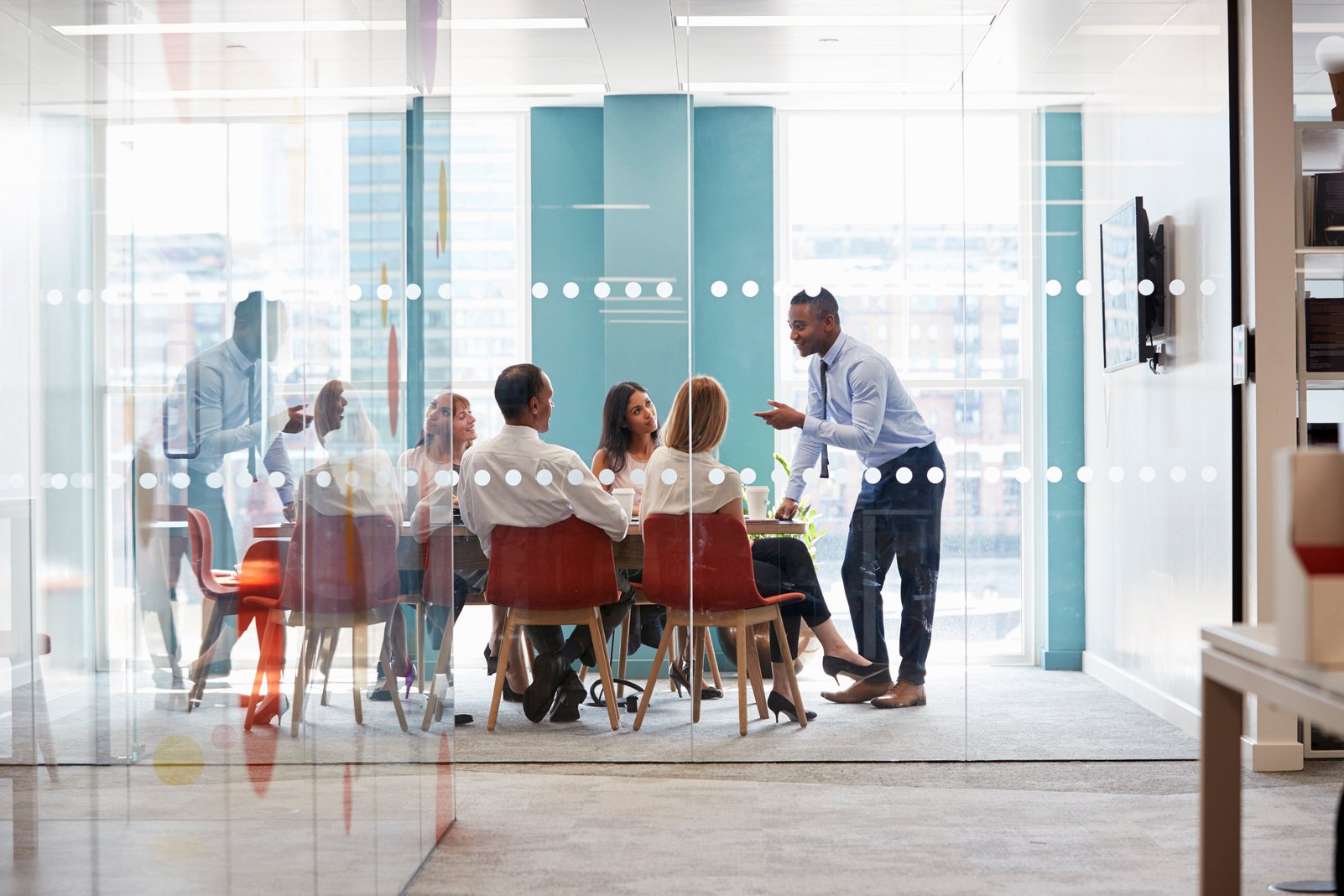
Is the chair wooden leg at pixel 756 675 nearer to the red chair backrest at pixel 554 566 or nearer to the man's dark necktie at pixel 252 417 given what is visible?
the red chair backrest at pixel 554 566

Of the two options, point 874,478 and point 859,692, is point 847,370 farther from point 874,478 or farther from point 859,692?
point 859,692

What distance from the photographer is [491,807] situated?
336 centimetres

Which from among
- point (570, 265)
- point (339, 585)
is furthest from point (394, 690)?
point (570, 265)

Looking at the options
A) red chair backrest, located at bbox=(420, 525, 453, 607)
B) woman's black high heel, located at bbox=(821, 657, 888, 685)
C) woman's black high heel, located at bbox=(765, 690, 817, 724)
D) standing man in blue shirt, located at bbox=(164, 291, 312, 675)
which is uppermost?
standing man in blue shirt, located at bbox=(164, 291, 312, 675)

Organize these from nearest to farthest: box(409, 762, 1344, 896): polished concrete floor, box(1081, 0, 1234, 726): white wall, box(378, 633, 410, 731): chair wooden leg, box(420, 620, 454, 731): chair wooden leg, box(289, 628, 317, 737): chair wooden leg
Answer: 1. box(289, 628, 317, 737): chair wooden leg
2. box(378, 633, 410, 731): chair wooden leg
3. box(409, 762, 1344, 896): polished concrete floor
4. box(420, 620, 454, 731): chair wooden leg
5. box(1081, 0, 1234, 726): white wall

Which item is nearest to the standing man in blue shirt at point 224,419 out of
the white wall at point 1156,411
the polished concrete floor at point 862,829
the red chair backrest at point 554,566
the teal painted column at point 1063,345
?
the polished concrete floor at point 862,829

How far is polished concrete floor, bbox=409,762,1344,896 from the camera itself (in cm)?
270

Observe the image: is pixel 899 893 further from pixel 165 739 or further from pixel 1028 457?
pixel 1028 457

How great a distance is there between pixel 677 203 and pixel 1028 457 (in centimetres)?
158

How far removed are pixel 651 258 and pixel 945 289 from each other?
3.51 ft

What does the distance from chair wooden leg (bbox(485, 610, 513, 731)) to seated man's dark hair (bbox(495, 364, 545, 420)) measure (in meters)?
0.74

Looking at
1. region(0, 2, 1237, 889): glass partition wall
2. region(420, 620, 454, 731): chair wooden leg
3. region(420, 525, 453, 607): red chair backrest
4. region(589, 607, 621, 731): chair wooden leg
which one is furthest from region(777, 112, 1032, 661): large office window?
region(420, 620, 454, 731): chair wooden leg

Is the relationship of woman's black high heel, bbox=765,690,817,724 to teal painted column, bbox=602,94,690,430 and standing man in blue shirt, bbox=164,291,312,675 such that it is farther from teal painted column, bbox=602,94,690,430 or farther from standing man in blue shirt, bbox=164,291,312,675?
standing man in blue shirt, bbox=164,291,312,675

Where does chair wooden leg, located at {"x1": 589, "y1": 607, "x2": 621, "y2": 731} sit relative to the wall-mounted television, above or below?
below
